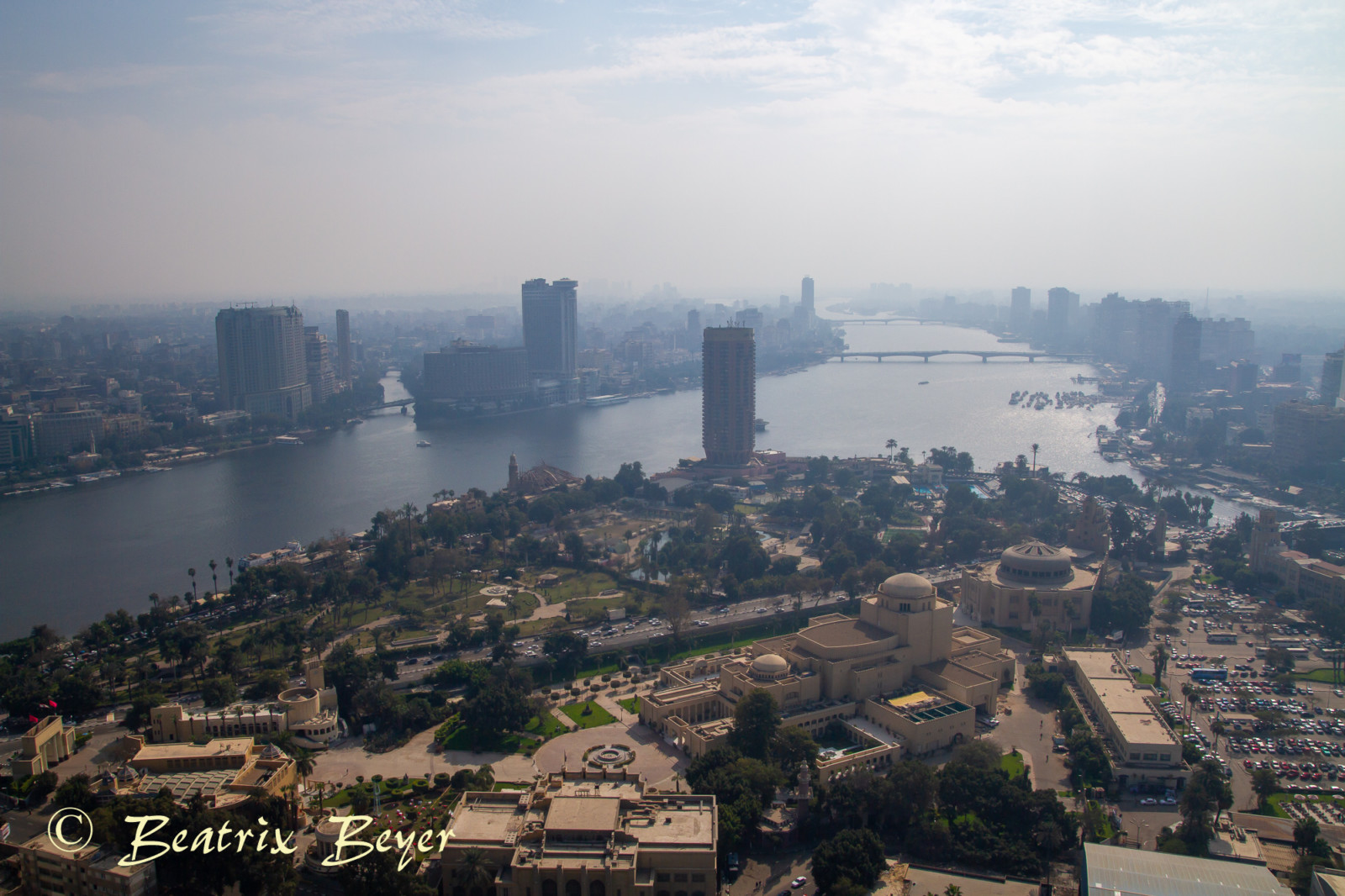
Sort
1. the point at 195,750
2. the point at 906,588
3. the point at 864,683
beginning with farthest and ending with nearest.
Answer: the point at 906,588 → the point at 864,683 → the point at 195,750

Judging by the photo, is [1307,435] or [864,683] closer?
[864,683]

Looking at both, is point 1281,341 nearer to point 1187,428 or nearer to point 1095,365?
point 1095,365

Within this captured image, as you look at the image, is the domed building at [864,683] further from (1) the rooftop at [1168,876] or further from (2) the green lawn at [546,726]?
(1) the rooftop at [1168,876]

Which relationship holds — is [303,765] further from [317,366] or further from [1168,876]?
[317,366]

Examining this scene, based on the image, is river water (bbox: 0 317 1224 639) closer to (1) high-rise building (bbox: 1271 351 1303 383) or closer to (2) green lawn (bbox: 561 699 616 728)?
(1) high-rise building (bbox: 1271 351 1303 383)

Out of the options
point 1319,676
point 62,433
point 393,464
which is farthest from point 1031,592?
point 62,433

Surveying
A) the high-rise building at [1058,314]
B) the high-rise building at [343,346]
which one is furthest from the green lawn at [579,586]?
the high-rise building at [1058,314]

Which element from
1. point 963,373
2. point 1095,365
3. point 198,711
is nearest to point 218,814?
point 198,711
